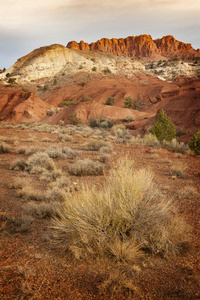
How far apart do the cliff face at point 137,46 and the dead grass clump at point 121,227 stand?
5658 inches

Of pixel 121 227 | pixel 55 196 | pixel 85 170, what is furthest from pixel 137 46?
pixel 121 227

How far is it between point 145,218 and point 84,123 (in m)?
26.1

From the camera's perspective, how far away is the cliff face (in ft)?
440

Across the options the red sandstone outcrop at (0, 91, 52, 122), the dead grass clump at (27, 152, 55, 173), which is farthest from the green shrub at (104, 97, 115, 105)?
the dead grass clump at (27, 152, 55, 173)

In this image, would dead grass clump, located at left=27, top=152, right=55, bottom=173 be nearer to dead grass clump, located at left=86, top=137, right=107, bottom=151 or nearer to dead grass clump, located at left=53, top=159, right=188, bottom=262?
dead grass clump, located at left=86, top=137, right=107, bottom=151

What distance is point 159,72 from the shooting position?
67188mm

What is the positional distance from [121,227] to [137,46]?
15167 centimetres

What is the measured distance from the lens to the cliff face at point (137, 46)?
134m

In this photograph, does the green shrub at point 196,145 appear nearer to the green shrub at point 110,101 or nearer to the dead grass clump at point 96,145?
the dead grass clump at point 96,145

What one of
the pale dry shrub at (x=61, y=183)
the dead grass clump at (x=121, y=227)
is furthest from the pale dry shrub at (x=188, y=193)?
the pale dry shrub at (x=61, y=183)

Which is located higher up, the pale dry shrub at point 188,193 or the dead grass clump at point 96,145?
the dead grass clump at point 96,145

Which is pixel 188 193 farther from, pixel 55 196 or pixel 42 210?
pixel 42 210

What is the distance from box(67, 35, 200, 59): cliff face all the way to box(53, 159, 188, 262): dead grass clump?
144 metres

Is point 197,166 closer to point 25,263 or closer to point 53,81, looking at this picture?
point 25,263
